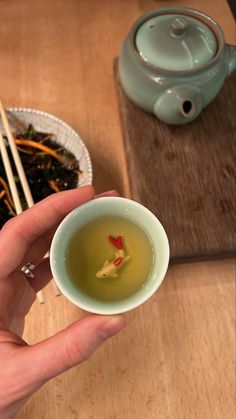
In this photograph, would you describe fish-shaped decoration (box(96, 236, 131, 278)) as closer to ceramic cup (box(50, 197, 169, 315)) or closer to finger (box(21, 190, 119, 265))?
ceramic cup (box(50, 197, 169, 315))

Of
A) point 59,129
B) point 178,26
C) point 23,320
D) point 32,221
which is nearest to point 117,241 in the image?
point 32,221

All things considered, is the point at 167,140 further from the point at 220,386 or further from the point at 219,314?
the point at 220,386

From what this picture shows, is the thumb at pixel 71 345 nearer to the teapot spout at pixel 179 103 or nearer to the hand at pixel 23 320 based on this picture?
the hand at pixel 23 320

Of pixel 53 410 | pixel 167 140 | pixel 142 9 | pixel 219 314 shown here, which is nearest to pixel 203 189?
pixel 167 140

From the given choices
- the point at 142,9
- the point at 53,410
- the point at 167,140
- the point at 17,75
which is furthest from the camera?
the point at 142,9

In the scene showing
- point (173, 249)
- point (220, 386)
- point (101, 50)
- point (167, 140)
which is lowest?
point (220, 386)

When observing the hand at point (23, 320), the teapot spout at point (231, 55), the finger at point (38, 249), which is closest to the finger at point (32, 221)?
the hand at point (23, 320)

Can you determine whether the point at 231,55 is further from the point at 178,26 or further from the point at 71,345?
the point at 71,345
